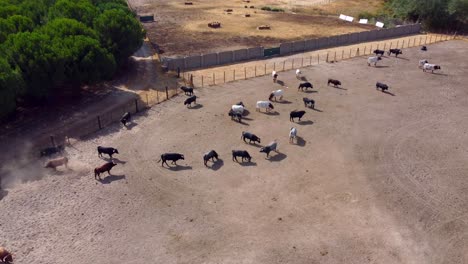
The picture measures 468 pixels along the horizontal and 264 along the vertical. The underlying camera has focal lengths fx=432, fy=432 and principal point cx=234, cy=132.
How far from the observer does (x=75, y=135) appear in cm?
3856

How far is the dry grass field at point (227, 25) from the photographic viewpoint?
225ft

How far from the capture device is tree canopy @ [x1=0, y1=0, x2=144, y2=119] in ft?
130

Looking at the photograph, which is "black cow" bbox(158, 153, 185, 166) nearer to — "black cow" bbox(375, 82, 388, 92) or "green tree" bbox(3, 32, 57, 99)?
"green tree" bbox(3, 32, 57, 99)

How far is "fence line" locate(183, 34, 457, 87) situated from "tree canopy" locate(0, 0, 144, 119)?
9.72 m

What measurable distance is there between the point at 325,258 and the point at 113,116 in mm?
26051

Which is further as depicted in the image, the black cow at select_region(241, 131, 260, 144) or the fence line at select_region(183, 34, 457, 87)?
the fence line at select_region(183, 34, 457, 87)

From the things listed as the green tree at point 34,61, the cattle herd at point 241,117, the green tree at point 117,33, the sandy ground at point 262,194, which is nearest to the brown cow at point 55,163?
the cattle herd at point 241,117

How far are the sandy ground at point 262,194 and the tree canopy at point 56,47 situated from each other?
761 cm

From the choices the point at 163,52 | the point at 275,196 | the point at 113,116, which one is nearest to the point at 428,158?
the point at 275,196

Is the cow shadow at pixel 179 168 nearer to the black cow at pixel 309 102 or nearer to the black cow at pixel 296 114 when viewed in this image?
the black cow at pixel 296 114

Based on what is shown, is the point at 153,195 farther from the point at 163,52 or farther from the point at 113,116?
the point at 163,52

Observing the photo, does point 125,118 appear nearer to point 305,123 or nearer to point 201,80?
point 201,80

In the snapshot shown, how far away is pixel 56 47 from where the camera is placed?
42.2 meters

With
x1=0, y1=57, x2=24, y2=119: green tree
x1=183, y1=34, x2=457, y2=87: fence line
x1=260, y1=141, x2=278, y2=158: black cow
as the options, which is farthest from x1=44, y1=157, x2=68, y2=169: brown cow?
x1=183, y1=34, x2=457, y2=87: fence line
